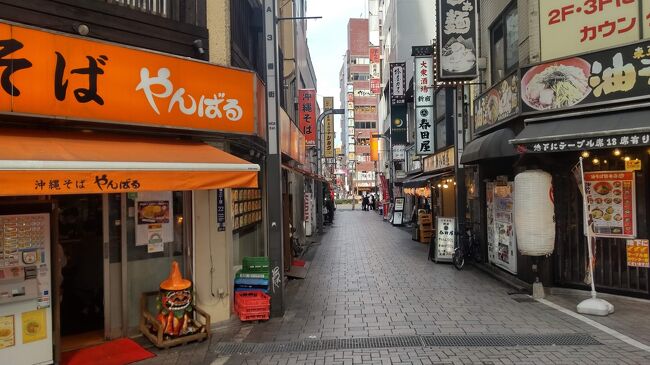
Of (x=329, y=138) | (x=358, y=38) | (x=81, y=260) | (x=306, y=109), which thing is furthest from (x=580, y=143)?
(x=358, y=38)

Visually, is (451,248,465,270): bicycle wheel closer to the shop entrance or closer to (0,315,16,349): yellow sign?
the shop entrance

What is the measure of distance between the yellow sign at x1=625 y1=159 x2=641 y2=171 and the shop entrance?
33.9 ft

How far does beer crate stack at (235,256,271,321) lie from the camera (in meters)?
8.79

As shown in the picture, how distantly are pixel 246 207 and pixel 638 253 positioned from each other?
330 inches

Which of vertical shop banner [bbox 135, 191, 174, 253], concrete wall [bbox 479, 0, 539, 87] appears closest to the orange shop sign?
vertical shop banner [bbox 135, 191, 174, 253]

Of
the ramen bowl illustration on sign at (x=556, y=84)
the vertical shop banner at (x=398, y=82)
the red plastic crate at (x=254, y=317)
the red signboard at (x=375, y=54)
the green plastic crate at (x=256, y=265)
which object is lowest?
the red plastic crate at (x=254, y=317)

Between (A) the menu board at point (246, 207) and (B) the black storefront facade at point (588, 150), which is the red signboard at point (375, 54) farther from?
(A) the menu board at point (246, 207)

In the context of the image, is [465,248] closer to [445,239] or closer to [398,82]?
[445,239]

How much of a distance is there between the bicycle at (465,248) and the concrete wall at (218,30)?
31.4ft

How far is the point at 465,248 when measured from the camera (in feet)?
50.4

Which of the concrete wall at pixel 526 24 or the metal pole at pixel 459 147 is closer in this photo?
the concrete wall at pixel 526 24

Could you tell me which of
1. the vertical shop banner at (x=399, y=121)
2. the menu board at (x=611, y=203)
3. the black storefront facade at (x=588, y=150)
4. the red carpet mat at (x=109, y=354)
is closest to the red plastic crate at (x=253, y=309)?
the red carpet mat at (x=109, y=354)

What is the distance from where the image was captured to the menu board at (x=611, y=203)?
9.60m

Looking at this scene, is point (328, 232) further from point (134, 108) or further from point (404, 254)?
point (134, 108)
